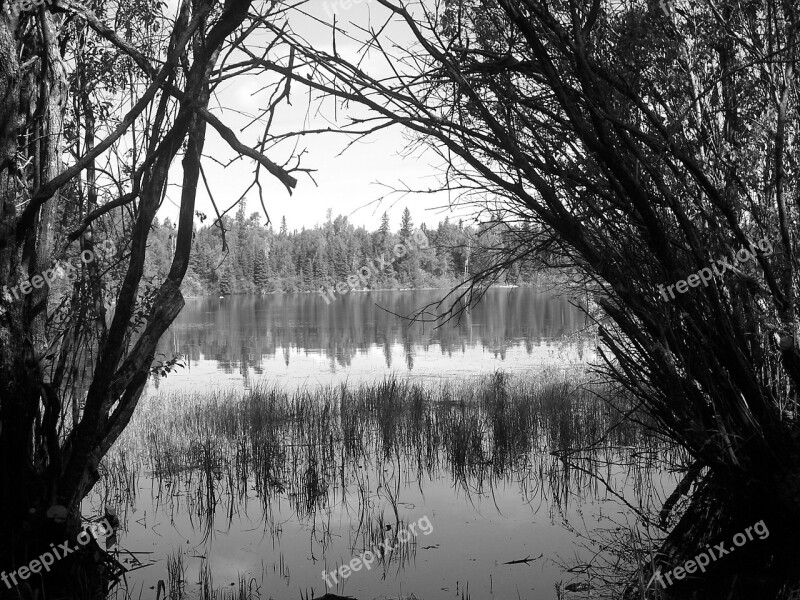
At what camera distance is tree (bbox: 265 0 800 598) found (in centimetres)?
373

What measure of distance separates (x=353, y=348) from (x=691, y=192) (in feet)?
72.5

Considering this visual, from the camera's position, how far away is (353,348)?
84.1 ft

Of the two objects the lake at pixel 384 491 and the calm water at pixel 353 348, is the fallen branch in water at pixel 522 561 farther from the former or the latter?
the calm water at pixel 353 348

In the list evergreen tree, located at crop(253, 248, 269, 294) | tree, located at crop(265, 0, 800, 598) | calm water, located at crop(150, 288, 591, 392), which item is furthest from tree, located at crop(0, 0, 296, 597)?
evergreen tree, located at crop(253, 248, 269, 294)

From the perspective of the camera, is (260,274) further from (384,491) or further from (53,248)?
(53,248)

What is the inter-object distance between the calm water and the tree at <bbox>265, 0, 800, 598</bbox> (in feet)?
23.0

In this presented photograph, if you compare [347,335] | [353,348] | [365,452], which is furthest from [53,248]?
[347,335]

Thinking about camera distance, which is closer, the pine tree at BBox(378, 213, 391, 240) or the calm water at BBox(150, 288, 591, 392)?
the pine tree at BBox(378, 213, 391, 240)

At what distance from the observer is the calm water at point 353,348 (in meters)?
18.4

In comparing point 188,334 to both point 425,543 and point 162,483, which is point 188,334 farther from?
point 425,543

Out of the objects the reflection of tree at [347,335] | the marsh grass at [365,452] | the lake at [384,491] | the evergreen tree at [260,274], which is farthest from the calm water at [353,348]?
the evergreen tree at [260,274]

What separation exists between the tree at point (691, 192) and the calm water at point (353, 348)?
276 inches

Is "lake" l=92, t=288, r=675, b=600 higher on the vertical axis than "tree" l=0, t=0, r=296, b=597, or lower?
lower

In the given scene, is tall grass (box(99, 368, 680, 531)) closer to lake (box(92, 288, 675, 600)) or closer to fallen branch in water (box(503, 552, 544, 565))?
lake (box(92, 288, 675, 600))
